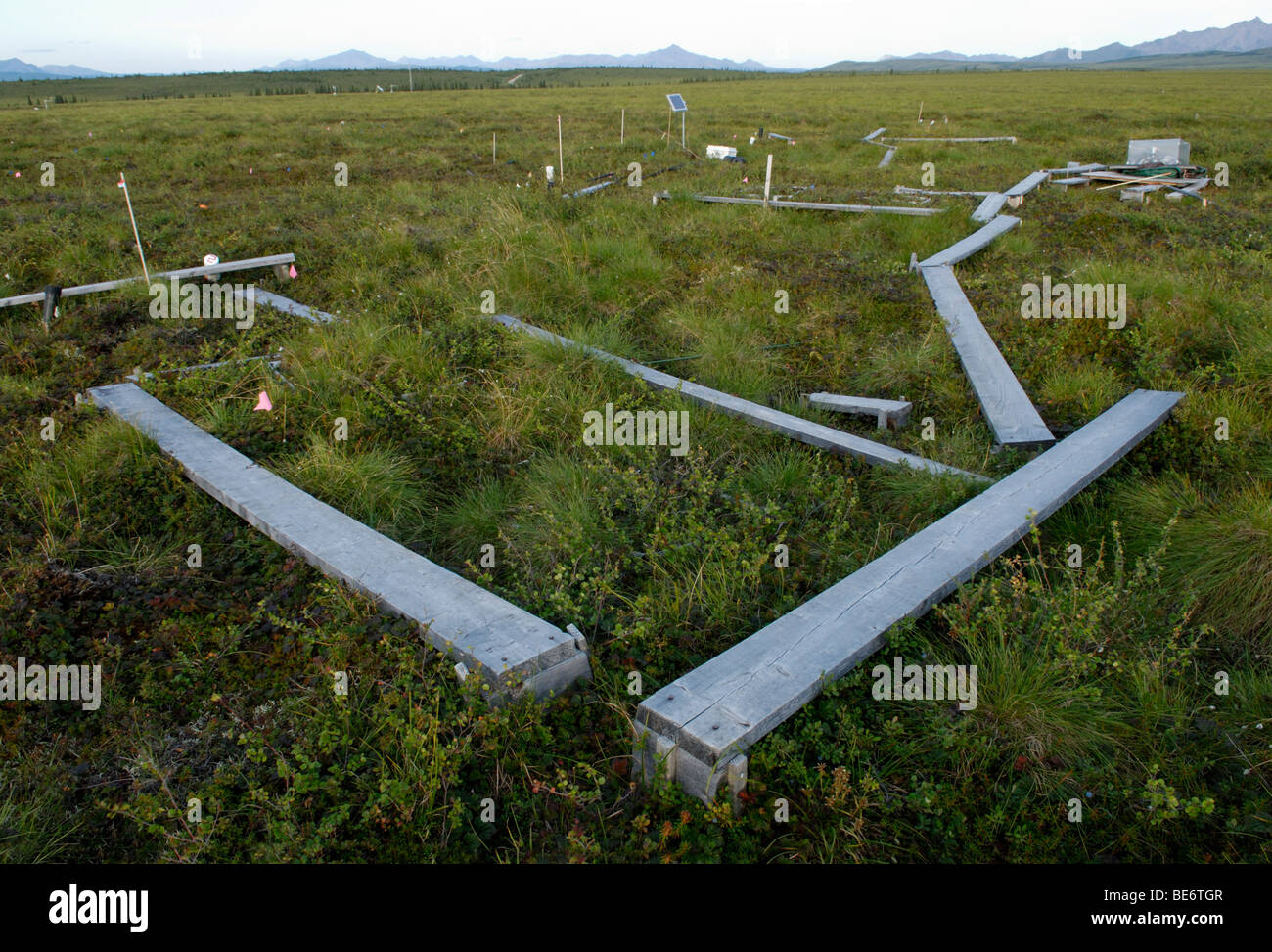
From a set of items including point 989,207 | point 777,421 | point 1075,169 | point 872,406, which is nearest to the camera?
point 777,421

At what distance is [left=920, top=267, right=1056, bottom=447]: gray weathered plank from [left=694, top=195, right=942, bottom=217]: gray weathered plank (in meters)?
3.06

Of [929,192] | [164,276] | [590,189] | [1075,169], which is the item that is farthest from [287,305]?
[1075,169]

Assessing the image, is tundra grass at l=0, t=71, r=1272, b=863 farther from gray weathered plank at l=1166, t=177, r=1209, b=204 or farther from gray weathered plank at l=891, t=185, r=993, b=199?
gray weathered plank at l=891, t=185, r=993, b=199

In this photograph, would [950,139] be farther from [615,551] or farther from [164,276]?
[615,551]

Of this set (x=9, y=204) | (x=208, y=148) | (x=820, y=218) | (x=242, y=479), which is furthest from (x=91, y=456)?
(x=208, y=148)

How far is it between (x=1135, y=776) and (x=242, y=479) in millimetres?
4029

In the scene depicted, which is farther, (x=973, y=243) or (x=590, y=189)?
(x=590, y=189)

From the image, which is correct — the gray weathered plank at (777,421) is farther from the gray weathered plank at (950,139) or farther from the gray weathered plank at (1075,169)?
the gray weathered plank at (950,139)

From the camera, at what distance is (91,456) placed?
4.11 meters

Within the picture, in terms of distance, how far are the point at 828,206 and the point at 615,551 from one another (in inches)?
309

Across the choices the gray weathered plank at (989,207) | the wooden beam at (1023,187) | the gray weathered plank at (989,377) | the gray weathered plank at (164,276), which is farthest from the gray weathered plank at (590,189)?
the wooden beam at (1023,187)

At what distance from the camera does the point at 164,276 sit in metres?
7.05

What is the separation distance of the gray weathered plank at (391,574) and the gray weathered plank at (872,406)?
2.79 meters

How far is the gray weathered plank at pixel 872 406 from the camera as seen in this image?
468 centimetres
